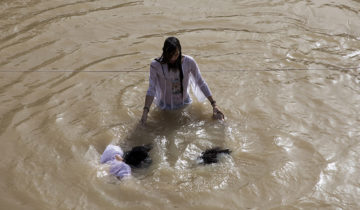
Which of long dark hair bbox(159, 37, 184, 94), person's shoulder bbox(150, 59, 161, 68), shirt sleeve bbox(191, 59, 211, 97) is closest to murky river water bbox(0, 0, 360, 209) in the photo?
shirt sleeve bbox(191, 59, 211, 97)

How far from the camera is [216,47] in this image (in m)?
6.09

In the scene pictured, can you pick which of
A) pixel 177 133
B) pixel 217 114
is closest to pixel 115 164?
pixel 177 133

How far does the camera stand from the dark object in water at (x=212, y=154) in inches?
150

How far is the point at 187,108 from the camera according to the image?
4.57 m

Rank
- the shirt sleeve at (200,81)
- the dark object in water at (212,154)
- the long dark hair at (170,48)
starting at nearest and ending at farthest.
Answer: the long dark hair at (170,48)
the dark object in water at (212,154)
the shirt sleeve at (200,81)

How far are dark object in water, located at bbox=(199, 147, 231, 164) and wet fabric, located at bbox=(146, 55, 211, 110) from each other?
25.3 inches

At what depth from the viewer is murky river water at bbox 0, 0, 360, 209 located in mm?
3482

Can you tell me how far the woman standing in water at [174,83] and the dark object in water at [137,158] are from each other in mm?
392

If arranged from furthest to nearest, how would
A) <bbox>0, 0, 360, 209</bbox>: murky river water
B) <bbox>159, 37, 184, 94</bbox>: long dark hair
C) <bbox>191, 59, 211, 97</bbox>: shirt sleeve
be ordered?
<bbox>191, 59, 211, 97</bbox>: shirt sleeve → <bbox>159, 37, 184, 94</bbox>: long dark hair → <bbox>0, 0, 360, 209</bbox>: murky river water

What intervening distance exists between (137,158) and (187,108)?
1079 millimetres

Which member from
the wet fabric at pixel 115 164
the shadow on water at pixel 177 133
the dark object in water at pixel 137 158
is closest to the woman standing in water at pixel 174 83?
the shadow on water at pixel 177 133

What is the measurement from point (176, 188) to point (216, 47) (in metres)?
3.13

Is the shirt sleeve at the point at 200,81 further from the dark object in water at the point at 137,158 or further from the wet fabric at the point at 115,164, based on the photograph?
the wet fabric at the point at 115,164

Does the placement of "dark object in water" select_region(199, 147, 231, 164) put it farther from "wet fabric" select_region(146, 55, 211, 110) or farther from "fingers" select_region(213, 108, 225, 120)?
"wet fabric" select_region(146, 55, 211, 110)
